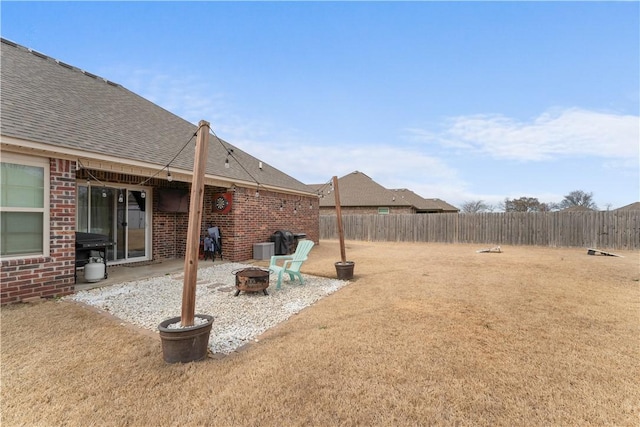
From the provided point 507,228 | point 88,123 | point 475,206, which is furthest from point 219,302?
point 475,206

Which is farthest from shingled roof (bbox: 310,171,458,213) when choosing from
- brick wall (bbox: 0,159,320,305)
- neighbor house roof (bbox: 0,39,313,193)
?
neighbor house roof (bbox: 0,39,313,193)

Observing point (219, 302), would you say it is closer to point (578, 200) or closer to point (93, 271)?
point (93, 271)

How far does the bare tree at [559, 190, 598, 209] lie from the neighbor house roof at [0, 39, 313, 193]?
56.6 metres

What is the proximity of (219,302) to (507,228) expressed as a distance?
54.1ft

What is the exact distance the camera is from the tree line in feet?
137

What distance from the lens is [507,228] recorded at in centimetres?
1627

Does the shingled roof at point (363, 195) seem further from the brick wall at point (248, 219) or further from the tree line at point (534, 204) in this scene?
the tree line at point (534, 204)

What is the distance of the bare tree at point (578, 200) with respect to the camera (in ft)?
154

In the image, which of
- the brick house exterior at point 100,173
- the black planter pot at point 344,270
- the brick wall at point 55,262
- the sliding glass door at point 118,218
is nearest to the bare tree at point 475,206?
the brick house exterior at point 100,173

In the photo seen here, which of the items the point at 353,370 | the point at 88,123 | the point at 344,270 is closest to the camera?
the point at 353,370

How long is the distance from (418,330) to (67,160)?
21.2ft

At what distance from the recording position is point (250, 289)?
17.3ft

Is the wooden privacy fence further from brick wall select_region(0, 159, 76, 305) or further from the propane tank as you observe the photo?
brick wall select_region(0, 159, 76, 305)

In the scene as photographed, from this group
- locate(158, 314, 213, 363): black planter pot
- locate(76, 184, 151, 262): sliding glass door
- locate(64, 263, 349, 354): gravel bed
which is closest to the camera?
locate(158, 314, 213, 363): black planter pot
